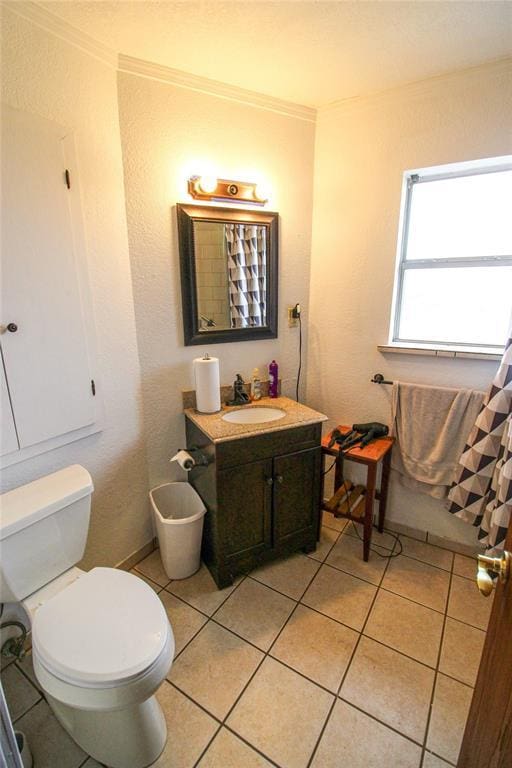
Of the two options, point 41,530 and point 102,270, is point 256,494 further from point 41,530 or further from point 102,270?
point 102,270

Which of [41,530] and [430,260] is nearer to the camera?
[41,530]

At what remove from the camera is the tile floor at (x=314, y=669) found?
1142 millimetres

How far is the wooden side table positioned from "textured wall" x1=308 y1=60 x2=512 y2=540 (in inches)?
5.8

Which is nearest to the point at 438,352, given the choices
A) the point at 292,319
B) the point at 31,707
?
the point at 292,319

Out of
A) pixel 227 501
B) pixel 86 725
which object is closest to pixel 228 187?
pixel 227 501

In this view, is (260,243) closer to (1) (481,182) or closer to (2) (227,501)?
(1) (481,182)

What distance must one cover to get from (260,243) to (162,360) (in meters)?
0.84

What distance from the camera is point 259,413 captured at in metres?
1.97

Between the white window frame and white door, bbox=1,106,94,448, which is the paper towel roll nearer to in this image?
white door, bbox=1,106,94,448

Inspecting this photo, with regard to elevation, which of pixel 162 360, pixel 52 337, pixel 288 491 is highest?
pixel 52 337

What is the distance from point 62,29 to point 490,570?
2114 mm

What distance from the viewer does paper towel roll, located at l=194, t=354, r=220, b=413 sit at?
1782mm

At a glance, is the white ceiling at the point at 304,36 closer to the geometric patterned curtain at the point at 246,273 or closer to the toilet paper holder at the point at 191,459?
the geometric patterned curtain at the point at 246,273

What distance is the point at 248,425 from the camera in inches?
65.9
